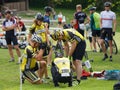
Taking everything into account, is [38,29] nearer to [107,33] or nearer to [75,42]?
[75,42]

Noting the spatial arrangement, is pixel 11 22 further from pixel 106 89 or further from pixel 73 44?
pixel 106 89

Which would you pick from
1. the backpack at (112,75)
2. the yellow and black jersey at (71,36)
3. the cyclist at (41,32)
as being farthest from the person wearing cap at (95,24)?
the yellow and black jersey at (71,36)

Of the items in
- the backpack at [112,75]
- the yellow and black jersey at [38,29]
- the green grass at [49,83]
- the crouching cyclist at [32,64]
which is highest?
the yellow and black jersey at [38,29]

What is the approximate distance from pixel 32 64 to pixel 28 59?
221mm

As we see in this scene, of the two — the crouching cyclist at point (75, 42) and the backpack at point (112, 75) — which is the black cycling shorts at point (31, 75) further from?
the backpack at point (112, 75)

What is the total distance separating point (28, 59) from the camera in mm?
13883

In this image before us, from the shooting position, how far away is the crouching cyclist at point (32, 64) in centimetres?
1366

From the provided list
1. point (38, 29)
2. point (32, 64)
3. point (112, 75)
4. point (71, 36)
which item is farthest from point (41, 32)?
point (112, 75)

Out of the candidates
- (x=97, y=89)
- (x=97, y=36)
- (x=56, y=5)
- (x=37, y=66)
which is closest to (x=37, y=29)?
(x=37, y=66)

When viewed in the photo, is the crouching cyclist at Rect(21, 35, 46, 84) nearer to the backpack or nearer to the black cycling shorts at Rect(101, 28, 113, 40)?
the backpack

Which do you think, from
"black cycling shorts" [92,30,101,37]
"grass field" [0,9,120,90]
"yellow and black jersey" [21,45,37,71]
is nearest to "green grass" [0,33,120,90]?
"grass field" [0,9,120,90]

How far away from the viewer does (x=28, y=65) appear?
1396 cm

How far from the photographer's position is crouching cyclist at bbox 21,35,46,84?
13656mm

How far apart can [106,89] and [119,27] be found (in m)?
29.4
